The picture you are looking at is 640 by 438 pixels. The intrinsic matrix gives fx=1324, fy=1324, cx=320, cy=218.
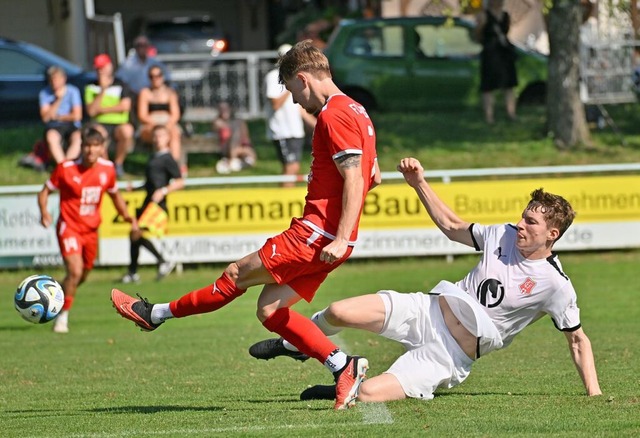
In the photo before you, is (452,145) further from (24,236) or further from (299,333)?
(299,333)

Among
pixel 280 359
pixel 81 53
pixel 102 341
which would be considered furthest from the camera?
pixel 81 53

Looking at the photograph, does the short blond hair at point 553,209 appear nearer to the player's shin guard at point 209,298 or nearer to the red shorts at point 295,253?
the red shorts at point 295,253

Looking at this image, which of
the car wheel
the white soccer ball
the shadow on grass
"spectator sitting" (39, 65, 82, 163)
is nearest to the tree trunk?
the car wheel

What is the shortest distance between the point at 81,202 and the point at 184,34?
17318 mm

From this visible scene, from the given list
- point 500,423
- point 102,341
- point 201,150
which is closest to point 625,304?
point 102,341

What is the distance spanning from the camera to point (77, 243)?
12953 mm

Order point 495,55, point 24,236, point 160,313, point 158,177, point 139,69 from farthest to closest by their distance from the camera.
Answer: point 495,55, point 139,69, point 24,236, point 158,177, point 160,313

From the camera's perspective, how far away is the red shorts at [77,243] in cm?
1291

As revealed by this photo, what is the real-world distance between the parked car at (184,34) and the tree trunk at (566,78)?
881 cm

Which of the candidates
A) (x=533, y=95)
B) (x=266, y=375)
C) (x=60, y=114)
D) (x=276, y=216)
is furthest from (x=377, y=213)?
(x=533, y=95)

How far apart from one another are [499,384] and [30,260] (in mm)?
10871

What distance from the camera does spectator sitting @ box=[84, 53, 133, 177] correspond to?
20984 millimetres

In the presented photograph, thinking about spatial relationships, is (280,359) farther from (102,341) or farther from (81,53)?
(81,53)

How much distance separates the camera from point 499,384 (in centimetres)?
889
